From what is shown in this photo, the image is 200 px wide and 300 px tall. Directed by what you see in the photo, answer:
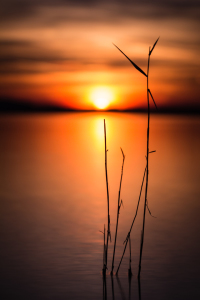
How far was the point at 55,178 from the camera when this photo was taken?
1166cm

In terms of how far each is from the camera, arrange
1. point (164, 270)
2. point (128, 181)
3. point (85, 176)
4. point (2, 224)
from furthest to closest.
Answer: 1. point (85, 176)
2. point (128, 181)
3. point (2, 224)
4. point (164, 270)

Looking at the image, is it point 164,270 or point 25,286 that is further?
point 164,270

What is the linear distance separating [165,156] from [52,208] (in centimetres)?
1000

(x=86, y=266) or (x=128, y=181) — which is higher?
(x=128, y=181)

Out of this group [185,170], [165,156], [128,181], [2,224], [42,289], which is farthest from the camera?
[165,156]

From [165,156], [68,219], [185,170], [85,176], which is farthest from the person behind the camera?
[165,156]

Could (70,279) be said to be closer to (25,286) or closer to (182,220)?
(25,286)

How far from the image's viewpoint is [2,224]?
6.57m

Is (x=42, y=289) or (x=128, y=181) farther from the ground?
(x=128, y=181)

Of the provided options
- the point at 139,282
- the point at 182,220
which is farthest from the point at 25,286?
Answer: the point at 182,220

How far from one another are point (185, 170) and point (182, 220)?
6.47 metres

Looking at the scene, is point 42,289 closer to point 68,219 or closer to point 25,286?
point 25,286

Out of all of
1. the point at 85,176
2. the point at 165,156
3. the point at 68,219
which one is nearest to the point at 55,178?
the point at 85,176

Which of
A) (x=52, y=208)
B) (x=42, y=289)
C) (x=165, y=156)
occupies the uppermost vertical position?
(x=165, y=156)
